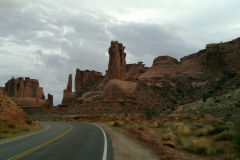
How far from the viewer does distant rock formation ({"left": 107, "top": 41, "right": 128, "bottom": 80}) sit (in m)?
80.7

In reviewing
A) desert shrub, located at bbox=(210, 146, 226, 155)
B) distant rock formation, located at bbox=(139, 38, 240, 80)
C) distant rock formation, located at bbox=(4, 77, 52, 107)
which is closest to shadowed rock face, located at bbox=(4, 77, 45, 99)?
distant rock formation, located at bbox=(4, 77, 52, 107)

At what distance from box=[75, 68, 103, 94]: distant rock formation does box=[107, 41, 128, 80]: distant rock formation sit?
35.2 m

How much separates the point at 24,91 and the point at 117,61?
6853 cm

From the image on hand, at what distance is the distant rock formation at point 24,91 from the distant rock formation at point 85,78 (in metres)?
21.1

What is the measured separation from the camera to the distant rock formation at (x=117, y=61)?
80688 millimetres

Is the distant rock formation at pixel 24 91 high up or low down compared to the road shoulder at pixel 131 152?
up

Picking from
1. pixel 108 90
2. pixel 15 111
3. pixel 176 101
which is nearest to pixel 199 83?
pixel 176 101

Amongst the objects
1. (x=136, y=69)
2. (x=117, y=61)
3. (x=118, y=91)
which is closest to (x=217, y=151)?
(x=118, y=91)

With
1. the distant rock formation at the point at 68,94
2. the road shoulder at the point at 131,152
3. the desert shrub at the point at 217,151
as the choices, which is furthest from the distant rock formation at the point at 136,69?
the desert shrub at the point at 217,151

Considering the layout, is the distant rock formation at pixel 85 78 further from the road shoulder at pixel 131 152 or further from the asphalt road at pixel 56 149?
the road shoulder at pixel 131 152

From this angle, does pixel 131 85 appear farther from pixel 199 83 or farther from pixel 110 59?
pixel 199 83

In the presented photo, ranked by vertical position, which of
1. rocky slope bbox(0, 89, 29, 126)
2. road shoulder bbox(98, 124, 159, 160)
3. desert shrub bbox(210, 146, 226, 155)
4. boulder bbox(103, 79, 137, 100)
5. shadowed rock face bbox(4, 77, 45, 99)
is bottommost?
road shoulder bbox(98, 124, 159, 160)

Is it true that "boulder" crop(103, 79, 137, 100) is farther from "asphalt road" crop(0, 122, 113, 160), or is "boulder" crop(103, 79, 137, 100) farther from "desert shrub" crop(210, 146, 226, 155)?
"desert shrub" crop(210, 146, 226, 155)

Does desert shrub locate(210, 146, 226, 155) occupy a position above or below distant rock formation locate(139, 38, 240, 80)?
below
